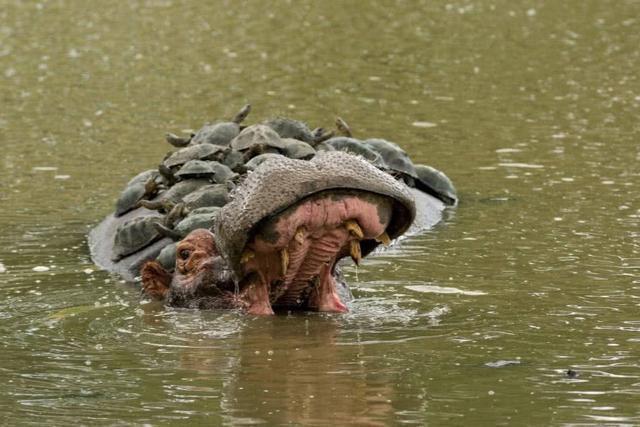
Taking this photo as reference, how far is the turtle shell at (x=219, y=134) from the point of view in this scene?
10.8 metres

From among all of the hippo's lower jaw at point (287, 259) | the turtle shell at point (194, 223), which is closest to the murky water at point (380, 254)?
the hippo's lower jaw at point (287, 259)

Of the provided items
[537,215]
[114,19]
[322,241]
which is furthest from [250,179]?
[114,19]

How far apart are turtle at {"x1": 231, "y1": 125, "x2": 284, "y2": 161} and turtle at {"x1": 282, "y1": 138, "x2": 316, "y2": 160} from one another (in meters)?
0.05

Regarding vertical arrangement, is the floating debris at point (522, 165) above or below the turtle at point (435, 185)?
above

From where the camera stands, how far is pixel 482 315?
8.27m

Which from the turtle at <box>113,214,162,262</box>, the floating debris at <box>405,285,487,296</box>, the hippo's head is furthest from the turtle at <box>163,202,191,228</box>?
the floating debris at <box>405,285,487,296</box>

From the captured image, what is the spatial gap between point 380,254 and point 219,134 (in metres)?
1.51

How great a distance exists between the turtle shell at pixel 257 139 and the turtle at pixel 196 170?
0.31 m

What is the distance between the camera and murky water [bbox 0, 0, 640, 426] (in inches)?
263

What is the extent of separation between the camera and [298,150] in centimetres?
1005

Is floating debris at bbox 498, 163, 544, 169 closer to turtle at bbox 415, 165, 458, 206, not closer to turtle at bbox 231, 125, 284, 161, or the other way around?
turtle at bbox 415, 165, 458, 206

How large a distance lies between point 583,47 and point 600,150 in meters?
8.78

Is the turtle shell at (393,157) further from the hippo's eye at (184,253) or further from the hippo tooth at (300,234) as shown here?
the hippo tooth at (300,234)

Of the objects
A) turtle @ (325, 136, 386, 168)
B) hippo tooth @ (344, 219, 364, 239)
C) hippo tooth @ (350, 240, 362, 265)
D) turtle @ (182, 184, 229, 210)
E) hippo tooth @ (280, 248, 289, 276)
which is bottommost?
hippo tooth @ (280, 248, 289, 276)
